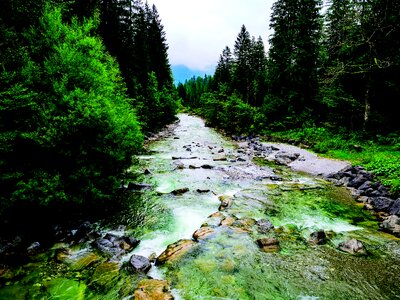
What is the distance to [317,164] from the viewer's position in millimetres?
16250

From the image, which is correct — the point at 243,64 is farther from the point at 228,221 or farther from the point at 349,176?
the point at 228,221

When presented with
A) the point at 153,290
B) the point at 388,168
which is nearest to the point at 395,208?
the point at 388,168

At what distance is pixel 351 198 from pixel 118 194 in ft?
31.8

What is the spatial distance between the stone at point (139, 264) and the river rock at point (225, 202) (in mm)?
3957

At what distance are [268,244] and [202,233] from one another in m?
1.88

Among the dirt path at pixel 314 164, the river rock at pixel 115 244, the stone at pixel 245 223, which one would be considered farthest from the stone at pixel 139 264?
the dirt path at pixel 314 164

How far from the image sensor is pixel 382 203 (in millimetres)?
9570

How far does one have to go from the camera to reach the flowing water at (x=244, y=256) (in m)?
5.36

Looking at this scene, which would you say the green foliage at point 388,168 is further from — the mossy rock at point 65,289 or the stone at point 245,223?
the mossy rock at point 65,289

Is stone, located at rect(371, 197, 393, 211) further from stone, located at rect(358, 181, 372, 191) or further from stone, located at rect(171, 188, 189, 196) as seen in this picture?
stone, located at rect(171, 188, 189, 196)

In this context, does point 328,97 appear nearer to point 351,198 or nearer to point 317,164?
point 317,164

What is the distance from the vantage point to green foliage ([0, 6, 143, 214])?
6.89 m

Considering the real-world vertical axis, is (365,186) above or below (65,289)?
below

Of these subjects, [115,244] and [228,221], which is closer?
[115,244]
